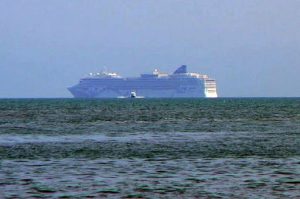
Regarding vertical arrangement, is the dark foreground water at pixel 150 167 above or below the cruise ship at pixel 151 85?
below

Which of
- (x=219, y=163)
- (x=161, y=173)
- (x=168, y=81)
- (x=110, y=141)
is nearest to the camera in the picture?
(x=161, y=173)

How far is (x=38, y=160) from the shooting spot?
77.8 ft

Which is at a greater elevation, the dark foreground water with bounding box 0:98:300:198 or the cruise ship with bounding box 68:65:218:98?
the cruise ship with bounding box 68:65:218:98

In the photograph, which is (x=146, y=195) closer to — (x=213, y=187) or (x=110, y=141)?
(x=213, y=187)

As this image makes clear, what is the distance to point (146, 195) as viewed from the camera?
16.0 metres

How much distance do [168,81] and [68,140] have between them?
159619 millimetres

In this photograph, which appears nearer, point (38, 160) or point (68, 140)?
point (38, 160)

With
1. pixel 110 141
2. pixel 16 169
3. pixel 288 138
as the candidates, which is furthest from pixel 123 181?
pixel 288 138

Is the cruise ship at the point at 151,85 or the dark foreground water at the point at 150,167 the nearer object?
the dark foreground water at the point at 150,167

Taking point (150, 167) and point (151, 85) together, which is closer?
point (150, 167)

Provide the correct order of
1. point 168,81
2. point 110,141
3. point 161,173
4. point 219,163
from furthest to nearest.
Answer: point 168,81 < point 110,141 < point 219,163 < point 161,173

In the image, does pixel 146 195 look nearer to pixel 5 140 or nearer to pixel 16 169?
pixel 16 169

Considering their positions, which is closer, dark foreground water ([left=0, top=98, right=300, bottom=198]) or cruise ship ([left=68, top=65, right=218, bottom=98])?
dark foreground water ([left=0, top=98, right=300, bottom=198])

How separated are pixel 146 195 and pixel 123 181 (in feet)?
7.73
